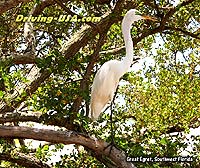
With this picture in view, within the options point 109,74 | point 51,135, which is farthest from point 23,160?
point 109,74

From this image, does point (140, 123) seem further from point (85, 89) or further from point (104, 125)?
point (85, 89)

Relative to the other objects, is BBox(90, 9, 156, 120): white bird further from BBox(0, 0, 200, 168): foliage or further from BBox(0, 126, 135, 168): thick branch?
BBox(0, 126, 135, 168): thick branch

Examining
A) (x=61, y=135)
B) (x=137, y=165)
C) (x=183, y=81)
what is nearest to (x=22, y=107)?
(x=61, y=135)

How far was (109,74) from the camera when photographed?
352cm

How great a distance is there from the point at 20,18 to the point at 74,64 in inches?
58.7

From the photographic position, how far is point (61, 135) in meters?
2.87

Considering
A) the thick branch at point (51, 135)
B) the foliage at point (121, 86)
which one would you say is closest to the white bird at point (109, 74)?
the foliage at point (121, 86)

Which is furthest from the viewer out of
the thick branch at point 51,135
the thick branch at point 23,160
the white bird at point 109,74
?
the white bird at point 109,74

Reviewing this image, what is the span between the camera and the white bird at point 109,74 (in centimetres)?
353

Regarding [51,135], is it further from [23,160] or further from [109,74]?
[109,74]

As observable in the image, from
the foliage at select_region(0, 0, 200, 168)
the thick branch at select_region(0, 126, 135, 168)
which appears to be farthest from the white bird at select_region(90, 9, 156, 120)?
the thick branch at select_region(0, 126, 135, 168)

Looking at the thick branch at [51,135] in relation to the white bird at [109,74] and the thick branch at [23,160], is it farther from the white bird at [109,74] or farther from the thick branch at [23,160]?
the white bird at [109,74]

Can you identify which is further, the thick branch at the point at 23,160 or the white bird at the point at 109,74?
the white bird at the point at 109,74

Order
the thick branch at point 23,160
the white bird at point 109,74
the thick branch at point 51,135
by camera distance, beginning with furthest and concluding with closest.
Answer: the white bird at point 109,74
the thick branch at point 23,160
the thick branch at point 51,135
